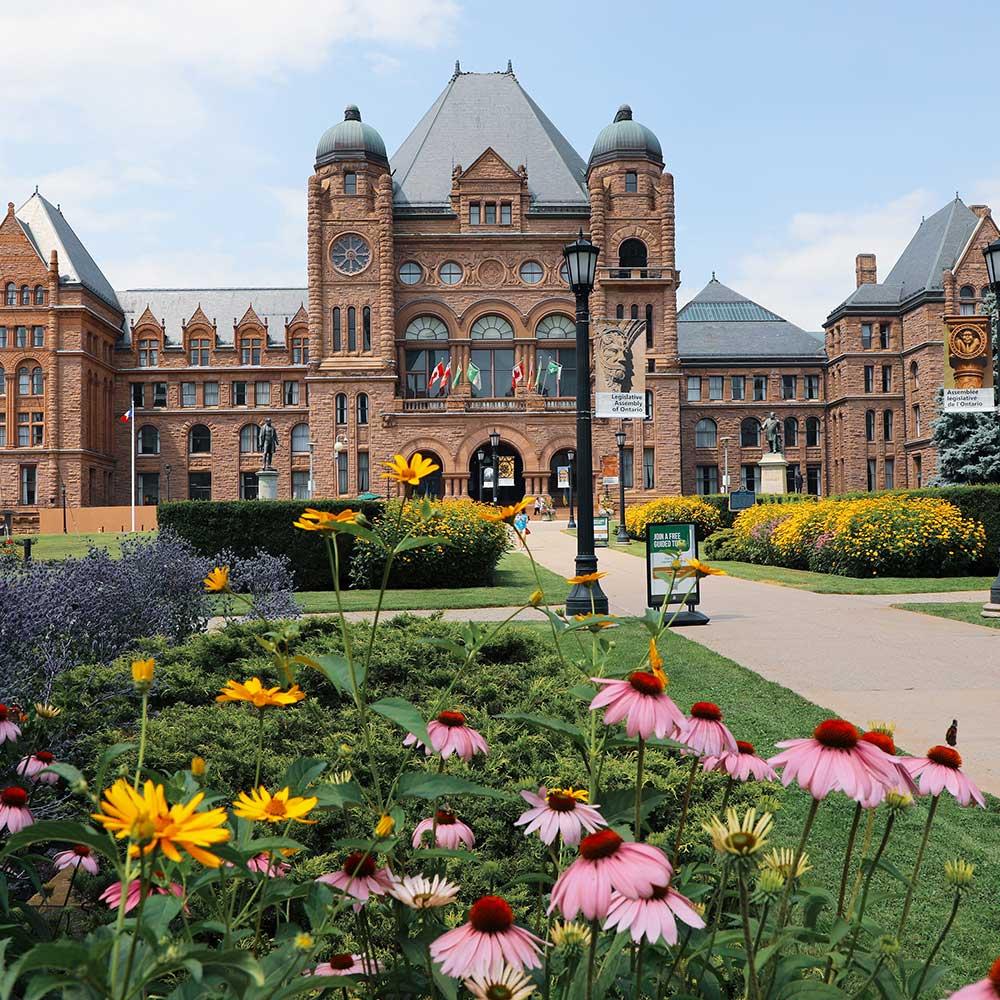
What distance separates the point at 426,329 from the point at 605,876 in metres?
62.4

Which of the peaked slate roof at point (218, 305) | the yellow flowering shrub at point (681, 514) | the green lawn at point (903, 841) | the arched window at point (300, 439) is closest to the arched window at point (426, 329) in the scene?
the arched window at point (300, 439)

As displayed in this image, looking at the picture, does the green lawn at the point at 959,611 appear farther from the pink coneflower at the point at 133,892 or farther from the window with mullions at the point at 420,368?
→ the window with mullions at the point at 420,368

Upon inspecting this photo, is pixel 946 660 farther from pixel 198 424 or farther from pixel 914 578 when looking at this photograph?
pixel 198 424

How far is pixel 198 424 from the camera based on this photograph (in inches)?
2800

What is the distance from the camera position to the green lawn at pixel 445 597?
1548 centimetres

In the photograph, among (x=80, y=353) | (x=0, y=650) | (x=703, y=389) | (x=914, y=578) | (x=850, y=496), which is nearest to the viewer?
(x=0, y=650)

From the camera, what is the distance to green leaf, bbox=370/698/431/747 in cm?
178

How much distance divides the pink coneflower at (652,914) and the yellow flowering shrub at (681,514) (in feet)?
114

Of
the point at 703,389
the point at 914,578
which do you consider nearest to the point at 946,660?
the point at 914,578

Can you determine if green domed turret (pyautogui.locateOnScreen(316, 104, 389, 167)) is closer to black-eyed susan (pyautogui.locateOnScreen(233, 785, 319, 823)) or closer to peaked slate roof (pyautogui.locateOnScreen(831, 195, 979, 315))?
peaked slate roof (pyautogui.locateOnScreen(831, 195, 979, 315))

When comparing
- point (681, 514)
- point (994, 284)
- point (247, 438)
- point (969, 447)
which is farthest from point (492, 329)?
point (994, 284)

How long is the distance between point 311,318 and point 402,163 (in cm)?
1551

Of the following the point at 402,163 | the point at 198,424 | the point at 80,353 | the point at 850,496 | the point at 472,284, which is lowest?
the point at 850,496

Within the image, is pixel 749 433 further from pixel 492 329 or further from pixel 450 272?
pixel 450 272
